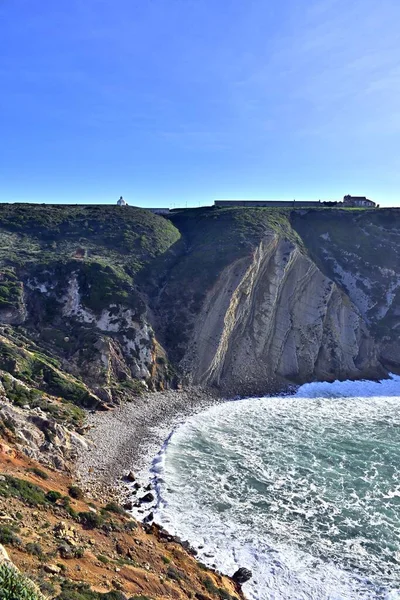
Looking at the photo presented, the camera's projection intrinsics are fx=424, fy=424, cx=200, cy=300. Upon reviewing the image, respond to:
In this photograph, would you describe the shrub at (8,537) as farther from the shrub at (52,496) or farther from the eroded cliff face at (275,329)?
the eroded cliff face at (275,329)

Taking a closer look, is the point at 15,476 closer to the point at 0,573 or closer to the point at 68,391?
the point at 0,573

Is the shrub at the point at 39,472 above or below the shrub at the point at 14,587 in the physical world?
below

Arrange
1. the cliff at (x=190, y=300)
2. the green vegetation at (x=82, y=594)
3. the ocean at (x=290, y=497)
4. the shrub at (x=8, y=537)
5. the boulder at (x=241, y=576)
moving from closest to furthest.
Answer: the green vegetation at (x=82, y=594), the shrub at (x=8, y=537), the boulder at (x=241, y=576), the ocean at (x=290, y=497), the cliff at (x=190, y=300)

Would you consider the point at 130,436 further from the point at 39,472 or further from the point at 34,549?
the point at 34,549

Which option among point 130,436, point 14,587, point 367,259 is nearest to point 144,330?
point 130,436

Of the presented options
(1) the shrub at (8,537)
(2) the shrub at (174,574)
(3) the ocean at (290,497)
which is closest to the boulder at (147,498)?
(3) the ocean at (290,497)

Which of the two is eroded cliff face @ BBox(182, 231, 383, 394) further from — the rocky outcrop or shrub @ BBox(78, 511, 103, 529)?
shrub @ BBox(78, 511, 103, 529)

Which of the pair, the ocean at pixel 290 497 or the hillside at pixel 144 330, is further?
the ocean at pixel 290 497
